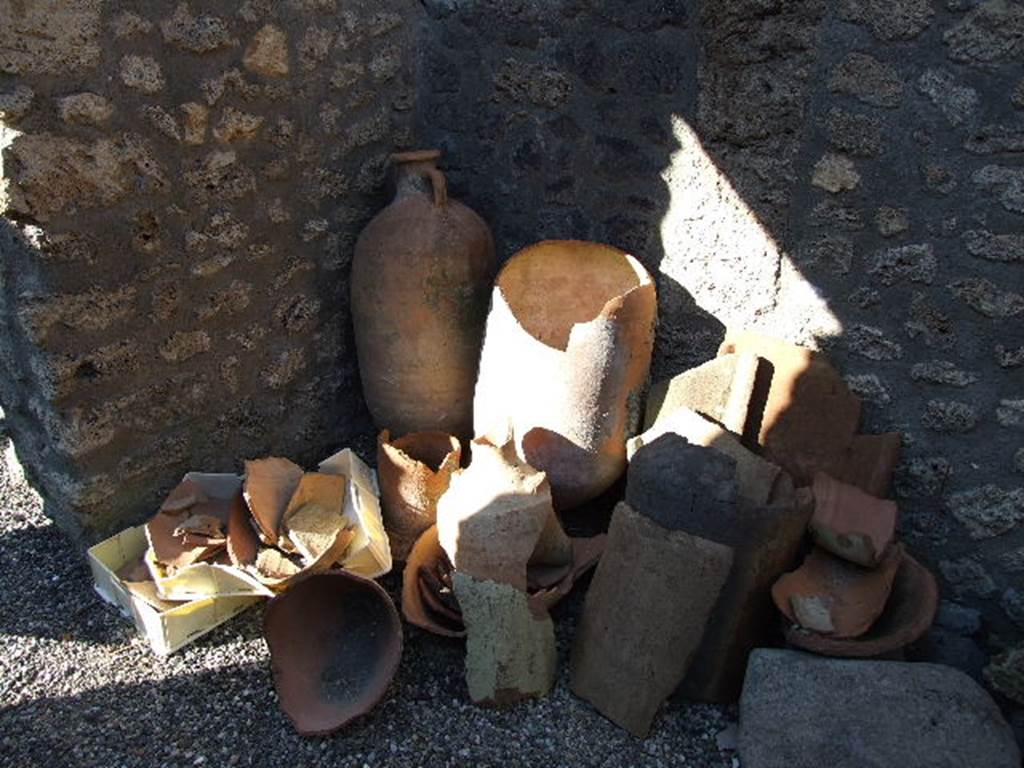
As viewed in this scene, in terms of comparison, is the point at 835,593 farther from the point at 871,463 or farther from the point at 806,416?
the point at 806,416

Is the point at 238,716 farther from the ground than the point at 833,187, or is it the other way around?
the point at 833,187

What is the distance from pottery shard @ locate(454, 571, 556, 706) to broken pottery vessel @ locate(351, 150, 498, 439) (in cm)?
90

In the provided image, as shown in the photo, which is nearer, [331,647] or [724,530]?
[724,530]

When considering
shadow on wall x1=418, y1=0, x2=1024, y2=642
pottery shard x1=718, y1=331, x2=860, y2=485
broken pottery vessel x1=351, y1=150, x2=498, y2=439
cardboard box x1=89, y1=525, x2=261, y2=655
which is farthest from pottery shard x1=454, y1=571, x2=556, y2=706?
shadow on wall x1=418, y1=0, x2=1024, y2=642

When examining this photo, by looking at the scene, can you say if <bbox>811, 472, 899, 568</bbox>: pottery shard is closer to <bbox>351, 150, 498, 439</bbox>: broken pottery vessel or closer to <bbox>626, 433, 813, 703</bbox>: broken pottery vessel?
<bbox>626, 433, 813, 703</bbox>: broken pottery vessel

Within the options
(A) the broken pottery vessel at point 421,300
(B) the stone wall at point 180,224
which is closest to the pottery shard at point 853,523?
(A) the broken pottery vessel at point 421,300

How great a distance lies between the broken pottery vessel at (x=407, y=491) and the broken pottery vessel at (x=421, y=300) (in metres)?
0.26

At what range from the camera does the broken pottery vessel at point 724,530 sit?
213 centimetres

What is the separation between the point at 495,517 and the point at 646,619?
0.43m

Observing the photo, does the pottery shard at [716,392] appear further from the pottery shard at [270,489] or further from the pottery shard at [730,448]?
the pottery shard at [270,489]

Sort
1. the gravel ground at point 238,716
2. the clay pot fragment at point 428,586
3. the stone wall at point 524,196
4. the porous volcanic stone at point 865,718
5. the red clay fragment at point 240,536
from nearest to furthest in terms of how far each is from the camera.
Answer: the porous volcanic stone at point 865,718, the gravel ground at point 238,716, the stone wall at point 524,196, the clay pot fragment at point 428,586, the red clay fragment at point 240,536

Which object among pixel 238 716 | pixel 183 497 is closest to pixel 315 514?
pixel 183 497

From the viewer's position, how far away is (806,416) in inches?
95.9

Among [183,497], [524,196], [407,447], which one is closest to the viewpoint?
[183,497]
